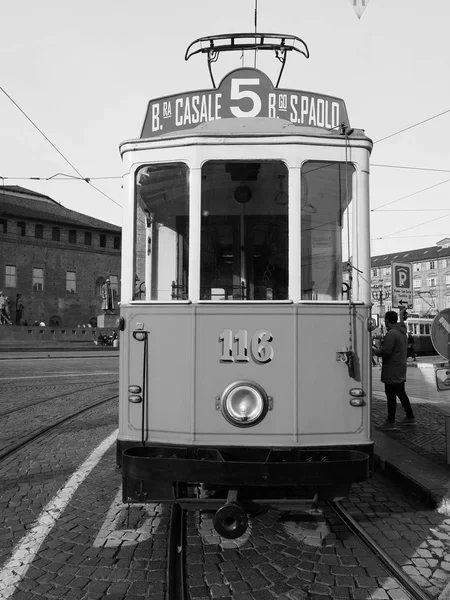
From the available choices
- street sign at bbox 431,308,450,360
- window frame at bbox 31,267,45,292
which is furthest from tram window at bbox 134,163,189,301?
window frame at bbox 31,267,45,292

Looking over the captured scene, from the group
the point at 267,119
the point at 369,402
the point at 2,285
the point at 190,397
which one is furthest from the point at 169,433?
the point at 2,285

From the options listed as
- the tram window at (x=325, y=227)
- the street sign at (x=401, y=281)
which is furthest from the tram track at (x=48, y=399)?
the street sign at (x=401, y=281)

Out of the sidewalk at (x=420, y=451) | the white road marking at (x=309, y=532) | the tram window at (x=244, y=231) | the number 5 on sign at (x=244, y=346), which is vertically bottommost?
the white road marking at (x=309, y=532)

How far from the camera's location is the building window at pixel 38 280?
178 ft

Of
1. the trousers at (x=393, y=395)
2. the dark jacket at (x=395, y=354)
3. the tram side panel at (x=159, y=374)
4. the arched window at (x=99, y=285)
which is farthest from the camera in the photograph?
the arched window at (x=99, y=285)

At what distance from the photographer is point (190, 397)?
381 centimetres

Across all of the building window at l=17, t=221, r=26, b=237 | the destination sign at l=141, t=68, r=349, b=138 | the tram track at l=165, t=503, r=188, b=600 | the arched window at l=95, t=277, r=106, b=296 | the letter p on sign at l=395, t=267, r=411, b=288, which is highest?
the building window at l=17, t=221, r=26, b=237

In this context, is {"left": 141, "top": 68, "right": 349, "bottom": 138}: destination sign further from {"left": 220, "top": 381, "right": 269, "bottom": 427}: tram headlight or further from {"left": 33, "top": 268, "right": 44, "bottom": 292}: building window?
{"left": 33, "top": 268, "right": 44, "bottom": 292}: building window

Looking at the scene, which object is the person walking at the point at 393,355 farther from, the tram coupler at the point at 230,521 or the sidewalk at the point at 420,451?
the tram coupler at the point at 230,521

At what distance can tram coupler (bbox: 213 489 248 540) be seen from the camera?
319cm

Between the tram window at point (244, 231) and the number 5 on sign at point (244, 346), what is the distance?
31 centimetres

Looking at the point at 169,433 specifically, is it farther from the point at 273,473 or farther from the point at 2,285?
the point at 2,285

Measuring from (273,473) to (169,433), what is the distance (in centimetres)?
85

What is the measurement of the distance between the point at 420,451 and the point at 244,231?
386 centimetres
